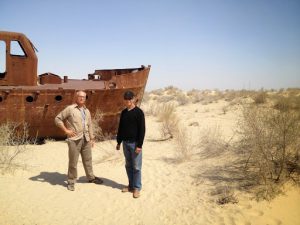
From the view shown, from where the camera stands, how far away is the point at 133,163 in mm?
4809

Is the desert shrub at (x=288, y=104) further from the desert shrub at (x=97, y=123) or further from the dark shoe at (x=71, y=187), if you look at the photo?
the desert shrub at (x=97, y=123)

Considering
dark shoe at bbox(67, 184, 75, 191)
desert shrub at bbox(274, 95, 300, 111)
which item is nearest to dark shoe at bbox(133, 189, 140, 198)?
dark shoe at bbox(67, 184, 75, 191)

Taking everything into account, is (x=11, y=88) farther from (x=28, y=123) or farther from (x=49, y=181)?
(x=49, y=181)

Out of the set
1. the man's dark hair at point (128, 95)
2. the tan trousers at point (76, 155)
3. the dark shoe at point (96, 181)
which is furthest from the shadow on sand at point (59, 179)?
the man's dark hair at point (128, 95)

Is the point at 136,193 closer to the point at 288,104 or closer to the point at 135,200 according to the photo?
the point at 135,200

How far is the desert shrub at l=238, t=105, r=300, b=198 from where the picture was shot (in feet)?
16.1

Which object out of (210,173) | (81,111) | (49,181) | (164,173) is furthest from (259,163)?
(49,181)

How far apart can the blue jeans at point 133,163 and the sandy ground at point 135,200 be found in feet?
0.89

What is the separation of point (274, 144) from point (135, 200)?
2.67m

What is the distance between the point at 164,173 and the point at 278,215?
254 cm

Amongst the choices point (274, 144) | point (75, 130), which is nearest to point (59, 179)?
point (75, 130)

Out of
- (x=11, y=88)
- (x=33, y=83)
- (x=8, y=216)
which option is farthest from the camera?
(x=33, y=83)

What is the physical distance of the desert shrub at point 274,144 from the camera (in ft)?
16.1

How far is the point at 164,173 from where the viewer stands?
6117 millimetres
